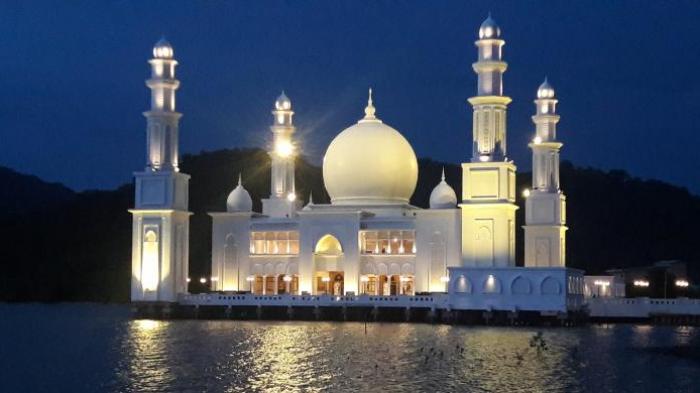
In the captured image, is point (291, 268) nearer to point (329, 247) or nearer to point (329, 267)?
point (329, 267)

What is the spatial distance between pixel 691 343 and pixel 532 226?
23565 mm

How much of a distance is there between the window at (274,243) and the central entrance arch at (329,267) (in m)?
2.27

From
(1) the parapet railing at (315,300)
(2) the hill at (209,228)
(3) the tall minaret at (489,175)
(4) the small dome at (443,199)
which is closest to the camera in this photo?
(1) the parapet railing at (315,300)

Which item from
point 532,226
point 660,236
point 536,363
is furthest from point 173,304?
point 660,236

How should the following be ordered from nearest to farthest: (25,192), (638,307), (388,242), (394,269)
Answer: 1. (638,307)
2. (394,269)
3. (388,242)
4. (25,192)

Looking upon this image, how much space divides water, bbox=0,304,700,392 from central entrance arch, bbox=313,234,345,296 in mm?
11573

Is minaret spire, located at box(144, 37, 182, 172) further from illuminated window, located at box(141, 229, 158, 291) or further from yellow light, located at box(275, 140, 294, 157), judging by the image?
yellow light, located at box(275, 140, 294, 157)

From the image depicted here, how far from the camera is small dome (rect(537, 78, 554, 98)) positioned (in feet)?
253

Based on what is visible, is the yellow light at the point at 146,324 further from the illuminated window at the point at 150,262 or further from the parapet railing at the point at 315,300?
the parapet railing at the point at 315,300

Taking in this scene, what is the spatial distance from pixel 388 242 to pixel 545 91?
13448 millimetres

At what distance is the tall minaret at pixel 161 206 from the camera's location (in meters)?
72.3

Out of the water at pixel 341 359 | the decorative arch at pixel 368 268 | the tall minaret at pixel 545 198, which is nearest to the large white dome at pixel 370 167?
the decorative arch at pixel 368 268

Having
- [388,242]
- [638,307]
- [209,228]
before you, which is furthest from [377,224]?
[209,228]

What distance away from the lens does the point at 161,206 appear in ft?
239
